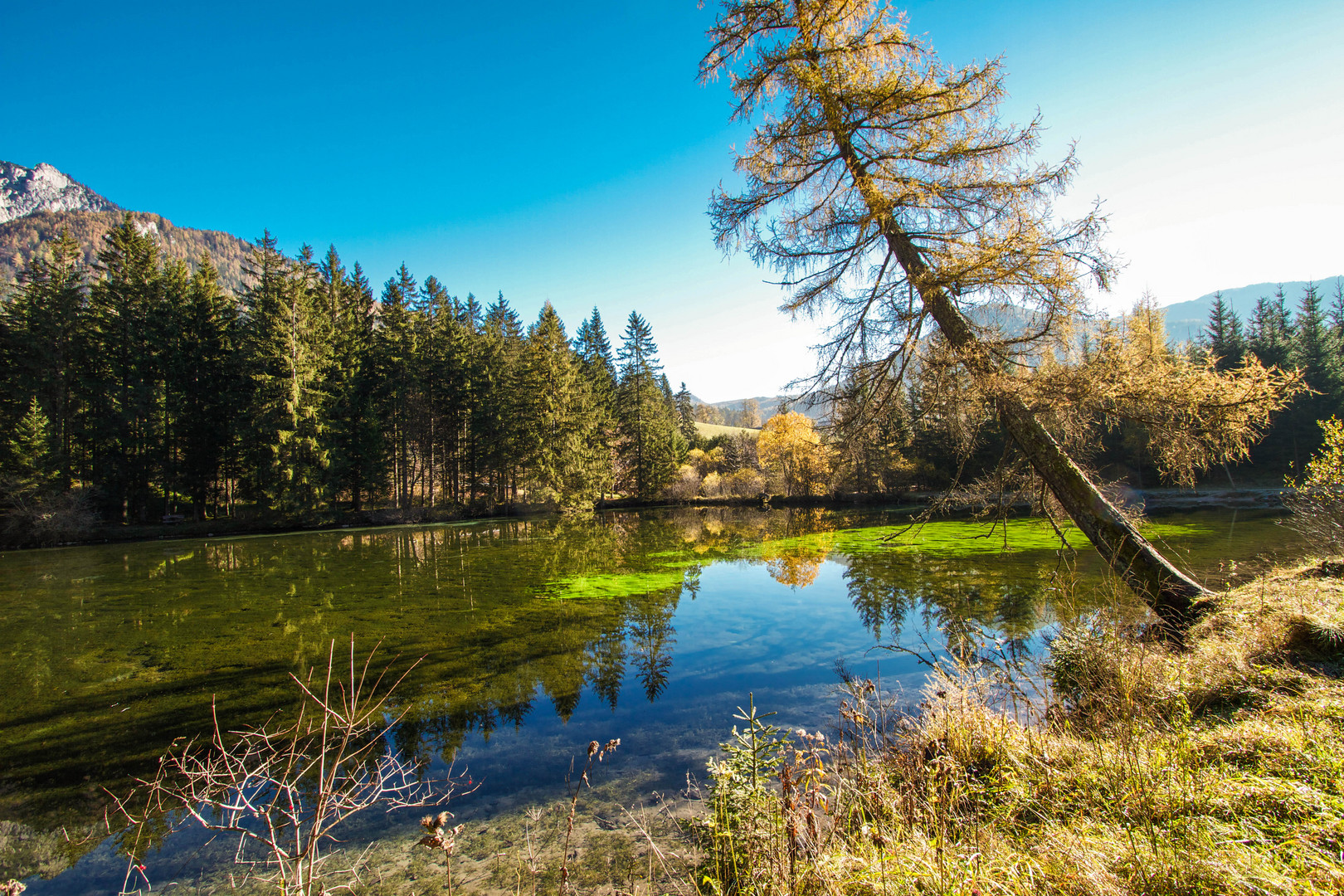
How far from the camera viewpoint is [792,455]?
34469 mm

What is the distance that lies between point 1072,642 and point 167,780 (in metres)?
8.79

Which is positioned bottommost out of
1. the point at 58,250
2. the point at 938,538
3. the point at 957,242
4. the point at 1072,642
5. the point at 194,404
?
the point at 938,538

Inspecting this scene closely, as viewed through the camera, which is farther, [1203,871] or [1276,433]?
[1276,433]

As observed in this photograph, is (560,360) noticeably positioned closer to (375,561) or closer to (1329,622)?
(375,561)

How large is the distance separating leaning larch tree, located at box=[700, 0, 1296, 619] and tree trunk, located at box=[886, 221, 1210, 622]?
0.02m

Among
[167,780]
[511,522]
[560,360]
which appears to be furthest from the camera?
[560,360]

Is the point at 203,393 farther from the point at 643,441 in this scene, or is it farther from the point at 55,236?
the point at 55,236

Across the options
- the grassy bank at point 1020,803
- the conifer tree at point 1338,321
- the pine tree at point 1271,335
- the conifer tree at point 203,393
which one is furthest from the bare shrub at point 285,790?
the conifer tree at point 1338,321

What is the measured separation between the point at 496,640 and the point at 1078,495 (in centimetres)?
813

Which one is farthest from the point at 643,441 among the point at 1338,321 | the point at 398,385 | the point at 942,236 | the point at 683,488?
the point at 1338,321

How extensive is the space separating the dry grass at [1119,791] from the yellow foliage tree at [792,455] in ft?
90.1

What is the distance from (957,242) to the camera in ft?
17.7

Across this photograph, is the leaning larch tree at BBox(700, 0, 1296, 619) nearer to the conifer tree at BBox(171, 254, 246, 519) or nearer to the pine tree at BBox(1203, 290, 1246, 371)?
the conifer tree at BBox(171, 254, 246, 519)

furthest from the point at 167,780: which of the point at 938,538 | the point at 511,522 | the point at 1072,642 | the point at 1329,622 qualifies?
the point at 511,522
